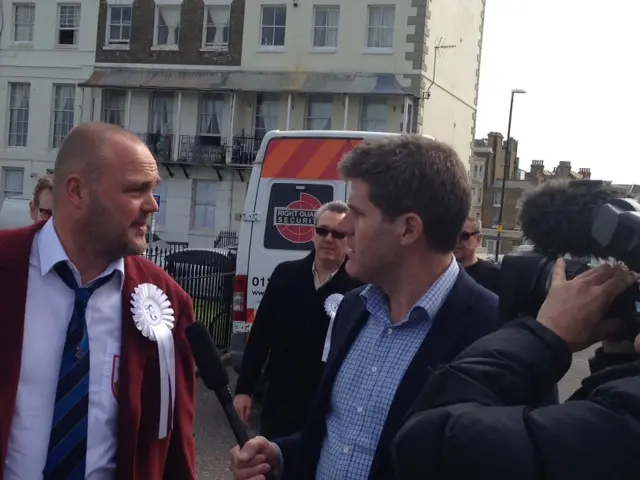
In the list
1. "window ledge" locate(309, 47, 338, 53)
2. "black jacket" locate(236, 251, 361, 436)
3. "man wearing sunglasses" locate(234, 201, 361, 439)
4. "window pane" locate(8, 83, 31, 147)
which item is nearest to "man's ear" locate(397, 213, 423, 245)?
"man wearing sunglasses" locate(234, 201, 361, 439)

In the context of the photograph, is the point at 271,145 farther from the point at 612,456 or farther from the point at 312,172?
the point at 612,456

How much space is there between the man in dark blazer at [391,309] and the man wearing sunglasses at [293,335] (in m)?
1.70

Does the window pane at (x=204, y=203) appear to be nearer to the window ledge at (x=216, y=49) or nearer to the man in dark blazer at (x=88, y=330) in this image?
the window ledge at (x=216, y=49)

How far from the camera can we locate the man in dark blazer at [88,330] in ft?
7.37

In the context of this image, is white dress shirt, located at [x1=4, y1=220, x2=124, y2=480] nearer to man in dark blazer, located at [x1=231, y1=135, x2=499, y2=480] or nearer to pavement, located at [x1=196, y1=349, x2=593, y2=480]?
man in dark blazer, located at [x1=231, y1=135, x2=499, y2=480]

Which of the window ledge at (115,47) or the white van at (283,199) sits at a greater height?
the window ledge at (115,47)

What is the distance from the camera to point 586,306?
1445 mm

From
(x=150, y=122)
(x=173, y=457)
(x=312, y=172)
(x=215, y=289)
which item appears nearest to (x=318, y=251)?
(x=173, y=457)

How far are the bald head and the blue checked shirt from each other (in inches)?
39.8

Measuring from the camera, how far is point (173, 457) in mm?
2611

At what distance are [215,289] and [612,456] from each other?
30.4 ft

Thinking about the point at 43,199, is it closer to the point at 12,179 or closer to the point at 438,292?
the point at 438,292

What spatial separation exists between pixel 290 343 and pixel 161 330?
5.77 feet

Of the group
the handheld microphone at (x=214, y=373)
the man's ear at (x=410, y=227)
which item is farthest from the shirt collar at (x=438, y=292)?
the handheld microphone at (x=214, y=373)
